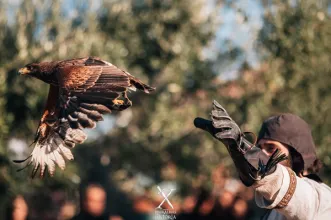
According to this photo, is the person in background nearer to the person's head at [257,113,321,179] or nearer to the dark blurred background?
the person's head at [257,113,321,179]

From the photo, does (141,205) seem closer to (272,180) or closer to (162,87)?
(162,87)

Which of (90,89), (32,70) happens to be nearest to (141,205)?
(32,70)

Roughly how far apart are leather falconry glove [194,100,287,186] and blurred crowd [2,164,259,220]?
2.46 metres

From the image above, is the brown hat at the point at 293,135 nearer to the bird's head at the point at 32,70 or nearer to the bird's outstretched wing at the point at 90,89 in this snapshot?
the bird's outstretched wing at the point at 90,89

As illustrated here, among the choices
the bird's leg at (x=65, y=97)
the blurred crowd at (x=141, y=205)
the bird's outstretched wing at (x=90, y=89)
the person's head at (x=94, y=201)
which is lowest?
the blurred crowd at (x=141, y=205)

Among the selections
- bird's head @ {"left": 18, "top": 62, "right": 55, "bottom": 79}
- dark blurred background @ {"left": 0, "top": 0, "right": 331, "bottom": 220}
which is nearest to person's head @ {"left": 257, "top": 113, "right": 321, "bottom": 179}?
bird's head @ {"left": 18, "top": 62, "right": 55, "bottom": 79}

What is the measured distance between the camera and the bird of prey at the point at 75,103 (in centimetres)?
424

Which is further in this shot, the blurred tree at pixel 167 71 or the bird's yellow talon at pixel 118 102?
the blurred tree at pixel 167 71

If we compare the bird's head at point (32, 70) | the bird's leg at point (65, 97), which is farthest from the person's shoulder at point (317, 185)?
the bird's head at point (32, 70)

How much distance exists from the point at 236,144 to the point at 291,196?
0.39m

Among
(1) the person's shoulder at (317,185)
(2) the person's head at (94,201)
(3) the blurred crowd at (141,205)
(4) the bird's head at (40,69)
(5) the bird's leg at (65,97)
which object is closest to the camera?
(1) the person's shoulder at (317,185)

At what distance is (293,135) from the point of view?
4355mm

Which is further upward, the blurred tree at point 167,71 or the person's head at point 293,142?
the person's head at point 293,142

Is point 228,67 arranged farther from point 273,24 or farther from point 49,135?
point 49,135
